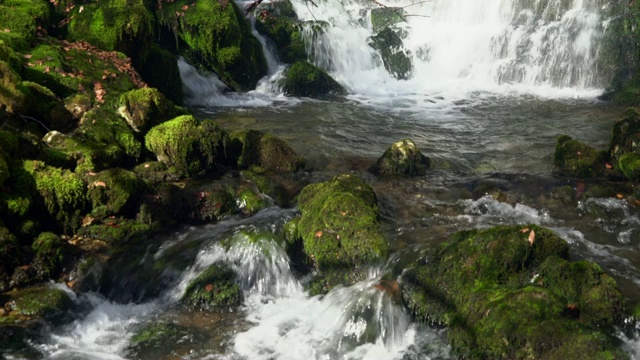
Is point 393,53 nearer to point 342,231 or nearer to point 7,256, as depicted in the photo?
point 342,231

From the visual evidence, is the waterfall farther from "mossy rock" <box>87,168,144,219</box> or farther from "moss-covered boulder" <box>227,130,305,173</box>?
"mossy rock" <box>87,168,144,219</box>

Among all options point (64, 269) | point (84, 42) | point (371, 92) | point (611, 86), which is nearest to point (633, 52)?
point (611, 86)

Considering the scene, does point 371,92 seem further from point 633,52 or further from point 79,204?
point 79,204

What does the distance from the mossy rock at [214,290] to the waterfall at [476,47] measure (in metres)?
10.6

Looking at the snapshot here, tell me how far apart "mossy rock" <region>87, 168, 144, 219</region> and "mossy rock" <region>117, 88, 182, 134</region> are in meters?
1.85

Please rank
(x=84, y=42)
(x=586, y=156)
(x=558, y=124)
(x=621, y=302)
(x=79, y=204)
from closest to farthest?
(x=621, y=302), (x=79, y=204), (x=586, y=156), (x=84, y=42), (x=558, y=124)

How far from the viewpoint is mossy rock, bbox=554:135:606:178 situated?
8909 millimetres

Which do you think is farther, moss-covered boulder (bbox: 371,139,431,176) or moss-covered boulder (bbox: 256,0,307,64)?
moss-covered boulder (bbox: 256,0,307,64)

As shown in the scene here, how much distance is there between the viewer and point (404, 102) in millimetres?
15562

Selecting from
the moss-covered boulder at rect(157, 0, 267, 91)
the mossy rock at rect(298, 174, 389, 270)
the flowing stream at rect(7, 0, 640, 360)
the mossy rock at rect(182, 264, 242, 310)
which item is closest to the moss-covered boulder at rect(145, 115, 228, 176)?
the flowing stream at rect(7, 0, 640, 360)

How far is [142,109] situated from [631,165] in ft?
25.9

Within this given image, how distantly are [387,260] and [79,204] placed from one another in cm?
404

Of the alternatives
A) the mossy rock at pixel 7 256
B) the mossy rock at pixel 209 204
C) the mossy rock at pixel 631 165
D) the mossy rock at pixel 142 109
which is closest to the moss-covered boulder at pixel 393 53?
the mossy rock at pixel 631 165

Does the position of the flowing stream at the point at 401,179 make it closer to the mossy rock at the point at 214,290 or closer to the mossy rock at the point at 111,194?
the mossy rock at the point at 214,290
